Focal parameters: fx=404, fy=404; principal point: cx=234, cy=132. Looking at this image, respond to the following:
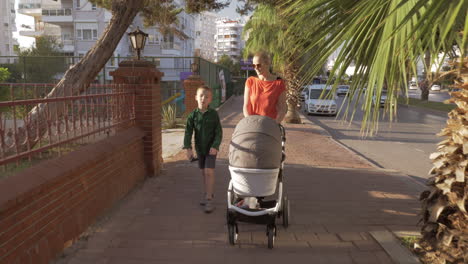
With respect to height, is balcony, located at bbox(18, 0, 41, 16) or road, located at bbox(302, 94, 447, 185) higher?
balcony, located at bbox(18, 0, 41, 16)

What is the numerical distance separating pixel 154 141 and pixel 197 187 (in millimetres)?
1153

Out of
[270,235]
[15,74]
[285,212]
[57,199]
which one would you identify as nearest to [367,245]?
[285,212]

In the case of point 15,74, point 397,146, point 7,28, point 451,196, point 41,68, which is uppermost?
point 7,28

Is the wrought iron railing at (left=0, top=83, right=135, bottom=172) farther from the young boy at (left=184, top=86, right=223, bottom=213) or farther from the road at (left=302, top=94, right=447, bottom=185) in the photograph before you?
the road at (left=302, top=94, right=447, bottom=185)

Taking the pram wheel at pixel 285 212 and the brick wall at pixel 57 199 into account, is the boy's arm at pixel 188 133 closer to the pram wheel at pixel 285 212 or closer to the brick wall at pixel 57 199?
the brick wall at pixel 57 199

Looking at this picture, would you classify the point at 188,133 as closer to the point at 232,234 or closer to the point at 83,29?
the point at 232,234

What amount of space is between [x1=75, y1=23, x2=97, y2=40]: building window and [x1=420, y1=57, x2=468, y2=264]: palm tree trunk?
49.7 m

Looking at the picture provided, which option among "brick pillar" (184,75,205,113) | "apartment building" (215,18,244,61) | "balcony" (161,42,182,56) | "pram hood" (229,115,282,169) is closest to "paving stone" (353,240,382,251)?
"pram hood" (229,115,282,169)

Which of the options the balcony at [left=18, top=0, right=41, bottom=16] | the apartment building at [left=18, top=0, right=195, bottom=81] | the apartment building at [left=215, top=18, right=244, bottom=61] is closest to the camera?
the apartment building at [left=18, top=0, right=195, bottom=81]

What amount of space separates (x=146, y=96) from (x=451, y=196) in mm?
4759

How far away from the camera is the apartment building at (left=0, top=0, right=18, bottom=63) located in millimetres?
74125

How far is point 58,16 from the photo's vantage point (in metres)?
49.2

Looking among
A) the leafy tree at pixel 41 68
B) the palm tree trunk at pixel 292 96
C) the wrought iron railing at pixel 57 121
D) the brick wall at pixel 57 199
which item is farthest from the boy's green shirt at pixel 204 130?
the leafy tree at pixel 41 68

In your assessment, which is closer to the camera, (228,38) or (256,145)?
(256,145)
